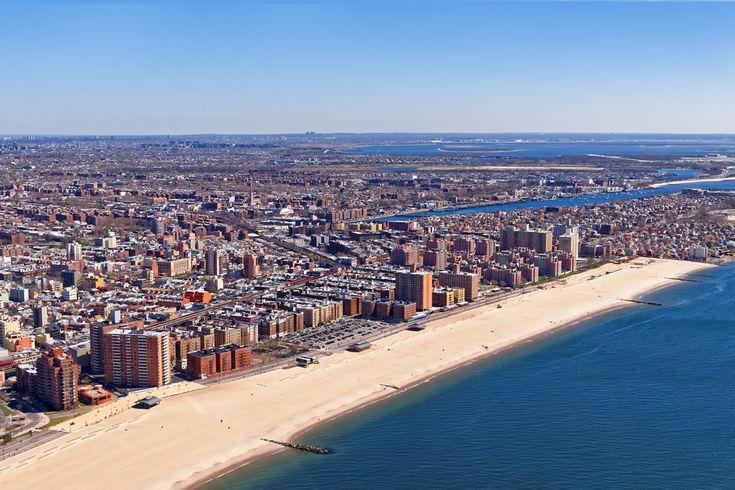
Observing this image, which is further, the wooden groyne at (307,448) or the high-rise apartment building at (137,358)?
the high-rise apartment building at (137,358)

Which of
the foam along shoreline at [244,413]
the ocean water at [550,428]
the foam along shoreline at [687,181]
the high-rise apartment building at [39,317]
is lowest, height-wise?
the ocean water at [550,428]

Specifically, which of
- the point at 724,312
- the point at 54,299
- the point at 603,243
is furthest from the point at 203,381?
the point at 603,243

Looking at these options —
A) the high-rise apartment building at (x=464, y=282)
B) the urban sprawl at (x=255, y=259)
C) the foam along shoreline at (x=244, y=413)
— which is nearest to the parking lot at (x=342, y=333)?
the urban sprawl at (x=255, y=259)

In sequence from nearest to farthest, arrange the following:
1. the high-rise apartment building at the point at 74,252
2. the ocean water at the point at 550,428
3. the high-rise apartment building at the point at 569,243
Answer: the ocean water at the point at 550,428, the high-rise apartment building at the point at 74,252, the high-rise apartment building at the point at 569,243

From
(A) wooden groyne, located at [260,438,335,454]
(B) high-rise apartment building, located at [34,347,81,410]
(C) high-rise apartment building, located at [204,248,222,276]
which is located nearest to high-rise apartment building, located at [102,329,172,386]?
(B) high-rise apartment building, located at [34,347,81,410]

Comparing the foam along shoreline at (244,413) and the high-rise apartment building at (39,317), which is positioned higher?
the high-rise apartment building at (39,317)

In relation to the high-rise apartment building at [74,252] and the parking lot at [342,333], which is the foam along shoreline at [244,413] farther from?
the high-rise apartment building at [74,252]

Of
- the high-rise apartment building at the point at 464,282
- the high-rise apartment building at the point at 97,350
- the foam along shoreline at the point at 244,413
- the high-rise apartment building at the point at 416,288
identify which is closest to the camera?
the foam along shoreline at the point at 244,413

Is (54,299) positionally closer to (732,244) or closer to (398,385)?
(398,385)
